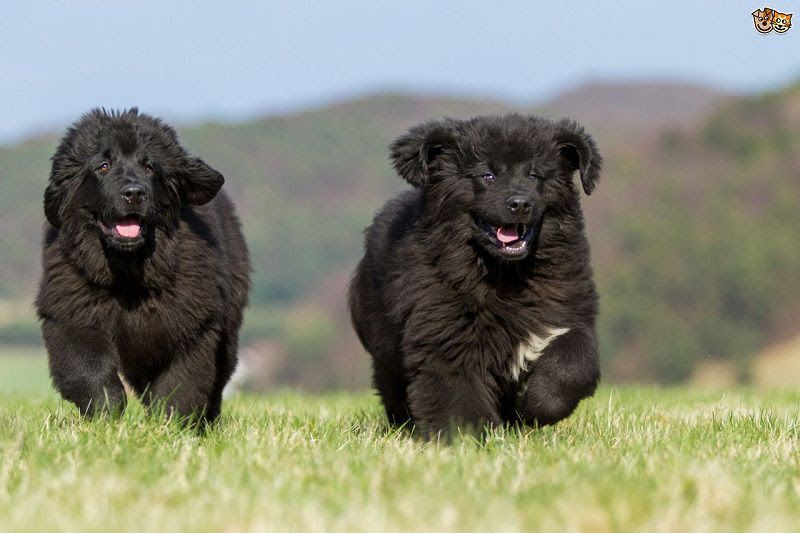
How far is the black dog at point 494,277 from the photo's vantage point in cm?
521

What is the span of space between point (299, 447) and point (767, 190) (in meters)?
64.6

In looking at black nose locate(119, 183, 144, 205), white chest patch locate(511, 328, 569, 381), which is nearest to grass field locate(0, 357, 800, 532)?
white chest patch locate(511, 328, 569, 381)

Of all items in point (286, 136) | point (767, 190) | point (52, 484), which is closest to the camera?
Result: point (52, 484)

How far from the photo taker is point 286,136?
334 ft

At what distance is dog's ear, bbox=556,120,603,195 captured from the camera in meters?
5.42

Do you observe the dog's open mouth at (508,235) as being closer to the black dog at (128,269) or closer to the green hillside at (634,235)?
the black dog at (128,269)

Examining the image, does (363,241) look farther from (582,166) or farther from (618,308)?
(618,308)

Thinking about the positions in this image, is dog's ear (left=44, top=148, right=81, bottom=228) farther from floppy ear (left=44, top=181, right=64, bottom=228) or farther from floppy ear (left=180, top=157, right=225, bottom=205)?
floppy ear (left=180, top=157, right=225, bottom=205)

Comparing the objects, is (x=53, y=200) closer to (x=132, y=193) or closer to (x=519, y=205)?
(x=132, y=193)

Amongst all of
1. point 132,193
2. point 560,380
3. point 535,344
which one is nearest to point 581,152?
point 535,344

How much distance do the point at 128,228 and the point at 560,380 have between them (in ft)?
6.74

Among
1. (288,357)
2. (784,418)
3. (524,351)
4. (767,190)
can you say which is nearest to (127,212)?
(524,351)

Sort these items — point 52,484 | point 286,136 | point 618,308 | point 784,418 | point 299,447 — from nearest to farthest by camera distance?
1. point 52,484
2. point 299,447
3. point 784,418
4. point 618,308
5. point 286,136

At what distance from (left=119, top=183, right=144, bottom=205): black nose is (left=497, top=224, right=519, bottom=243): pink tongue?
1589 mm
